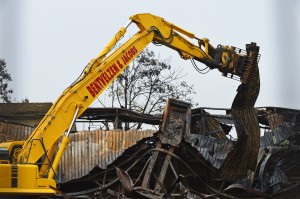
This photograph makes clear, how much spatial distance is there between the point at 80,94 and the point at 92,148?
7.21 m

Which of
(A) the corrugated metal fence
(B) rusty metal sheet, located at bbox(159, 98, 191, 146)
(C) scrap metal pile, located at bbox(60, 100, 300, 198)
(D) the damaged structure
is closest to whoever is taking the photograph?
(D) the damaged structure

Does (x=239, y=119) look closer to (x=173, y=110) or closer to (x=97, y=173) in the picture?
(x=173, y=110)

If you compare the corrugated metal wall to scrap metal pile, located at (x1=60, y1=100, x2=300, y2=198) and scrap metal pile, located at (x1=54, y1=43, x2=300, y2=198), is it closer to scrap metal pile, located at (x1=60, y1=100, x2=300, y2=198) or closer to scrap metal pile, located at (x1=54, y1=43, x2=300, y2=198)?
scrap metal pile, located at (x1=60, y1=100, x2=300, y2=198)

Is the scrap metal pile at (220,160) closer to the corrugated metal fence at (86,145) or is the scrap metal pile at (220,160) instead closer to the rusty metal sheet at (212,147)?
the rusty metal sheet at (212,147)

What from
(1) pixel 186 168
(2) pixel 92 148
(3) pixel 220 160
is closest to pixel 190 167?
(1) pixel 186 168

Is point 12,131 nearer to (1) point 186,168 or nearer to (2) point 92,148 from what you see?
(2) point 92,148

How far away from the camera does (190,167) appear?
13.3 meters

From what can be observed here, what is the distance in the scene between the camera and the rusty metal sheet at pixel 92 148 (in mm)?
17188

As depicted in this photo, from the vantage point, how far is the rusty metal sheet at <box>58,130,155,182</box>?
17.2 m

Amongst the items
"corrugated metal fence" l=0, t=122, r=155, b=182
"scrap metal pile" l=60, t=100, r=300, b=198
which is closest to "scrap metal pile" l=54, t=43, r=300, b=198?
"scrap metal pile" l=60, t=100, r=300, b=198

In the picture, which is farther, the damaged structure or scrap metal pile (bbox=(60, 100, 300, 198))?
scrap metal pile (bbox=(60, 100, 300, 198))

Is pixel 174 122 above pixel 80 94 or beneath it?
beneath

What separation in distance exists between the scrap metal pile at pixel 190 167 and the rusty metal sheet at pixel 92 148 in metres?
2.29

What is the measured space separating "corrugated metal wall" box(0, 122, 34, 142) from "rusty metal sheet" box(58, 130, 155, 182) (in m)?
1.51
